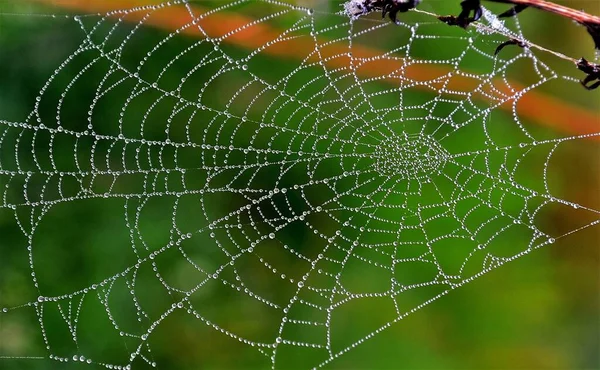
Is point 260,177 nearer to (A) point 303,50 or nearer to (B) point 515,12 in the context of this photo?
(A) point 303,50

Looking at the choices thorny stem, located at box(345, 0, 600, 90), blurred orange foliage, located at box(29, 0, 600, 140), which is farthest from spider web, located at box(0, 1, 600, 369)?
thorny stem, located at box(345, 0, 600, 90)

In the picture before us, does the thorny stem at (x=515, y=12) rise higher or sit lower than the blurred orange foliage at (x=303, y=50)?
lower

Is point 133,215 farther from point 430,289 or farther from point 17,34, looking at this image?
point 430,289

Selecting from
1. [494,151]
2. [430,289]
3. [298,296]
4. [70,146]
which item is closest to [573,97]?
[494,151]

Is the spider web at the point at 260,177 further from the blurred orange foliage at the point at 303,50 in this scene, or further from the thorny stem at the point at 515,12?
the thorny stem at the point at 515,12

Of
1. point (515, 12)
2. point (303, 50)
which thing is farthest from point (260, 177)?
point (515, 12)

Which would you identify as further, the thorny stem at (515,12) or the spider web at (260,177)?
the spider web at (260,177)

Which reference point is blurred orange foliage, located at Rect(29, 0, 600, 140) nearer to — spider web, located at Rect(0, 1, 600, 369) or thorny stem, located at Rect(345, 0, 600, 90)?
spider web, located at Rect(0, 1, 600, 369)

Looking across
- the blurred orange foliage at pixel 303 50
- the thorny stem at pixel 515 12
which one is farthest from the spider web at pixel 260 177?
the thorny stem at pixel 515 12
